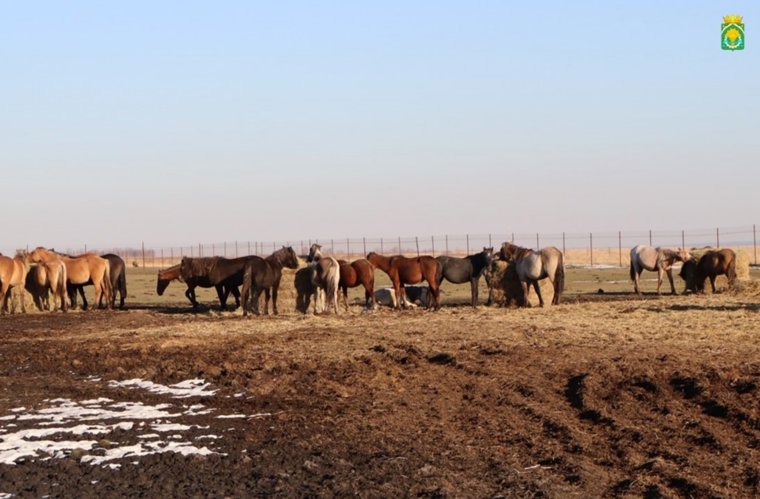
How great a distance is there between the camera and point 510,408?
11.4 meters

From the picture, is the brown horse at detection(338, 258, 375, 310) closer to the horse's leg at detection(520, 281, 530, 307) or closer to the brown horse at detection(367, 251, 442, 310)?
the brown horse at detection(367, 251, 442, 310)

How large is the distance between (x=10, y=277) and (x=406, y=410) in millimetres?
20418

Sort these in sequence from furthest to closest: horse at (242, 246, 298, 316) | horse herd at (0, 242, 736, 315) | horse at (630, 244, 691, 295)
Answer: horse at (630, 244, 691, 295)
horse herd at (0, 242, 736, 315)
horse at (242, 246, 298, 316)

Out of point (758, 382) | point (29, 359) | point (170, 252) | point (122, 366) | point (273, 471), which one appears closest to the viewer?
point (273, 471)

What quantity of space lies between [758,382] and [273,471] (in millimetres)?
6478

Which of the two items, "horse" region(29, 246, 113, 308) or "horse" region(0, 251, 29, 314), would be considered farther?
"horse" region(29, 246, 113, 308)

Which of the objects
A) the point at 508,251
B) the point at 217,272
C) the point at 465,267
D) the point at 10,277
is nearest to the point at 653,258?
the point at 508,251

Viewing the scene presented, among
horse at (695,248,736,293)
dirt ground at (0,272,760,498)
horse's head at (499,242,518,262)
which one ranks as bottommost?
dirt ground at (0,272,760,498)

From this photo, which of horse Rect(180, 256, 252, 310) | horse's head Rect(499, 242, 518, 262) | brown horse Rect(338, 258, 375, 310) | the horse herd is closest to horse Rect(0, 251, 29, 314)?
the horse herd

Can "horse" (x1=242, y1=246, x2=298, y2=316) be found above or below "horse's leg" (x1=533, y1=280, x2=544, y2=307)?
above

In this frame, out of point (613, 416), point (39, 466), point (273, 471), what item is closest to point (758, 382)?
point (613, 416)

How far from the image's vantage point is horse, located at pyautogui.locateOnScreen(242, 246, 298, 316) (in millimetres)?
26094

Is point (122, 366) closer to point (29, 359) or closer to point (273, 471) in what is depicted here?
point (29, 359)

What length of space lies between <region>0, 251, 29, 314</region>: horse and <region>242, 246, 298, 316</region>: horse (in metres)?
7.28
